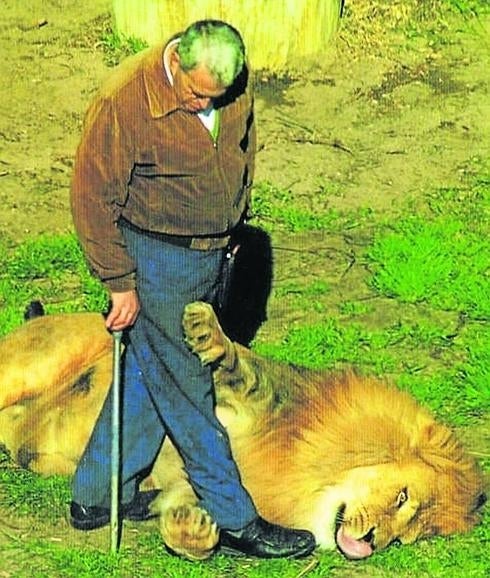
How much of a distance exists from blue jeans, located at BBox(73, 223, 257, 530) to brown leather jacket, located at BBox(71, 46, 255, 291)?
0.27ft

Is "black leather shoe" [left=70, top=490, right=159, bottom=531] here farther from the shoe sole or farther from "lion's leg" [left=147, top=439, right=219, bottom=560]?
the shoe sole

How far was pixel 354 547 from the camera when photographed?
5.48 metres

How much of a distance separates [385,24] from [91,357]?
4591 millimetres

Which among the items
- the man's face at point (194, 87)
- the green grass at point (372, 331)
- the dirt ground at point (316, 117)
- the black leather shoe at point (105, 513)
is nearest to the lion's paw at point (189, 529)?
the green grass at point (372, 331)

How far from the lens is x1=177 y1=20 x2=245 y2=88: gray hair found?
4.53 meters

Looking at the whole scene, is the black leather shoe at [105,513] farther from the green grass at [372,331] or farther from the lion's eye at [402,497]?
the lion's eye at [402,497]

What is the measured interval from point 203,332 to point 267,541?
87 centimetres

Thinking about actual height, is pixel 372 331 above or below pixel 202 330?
below

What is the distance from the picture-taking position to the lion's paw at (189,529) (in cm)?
533

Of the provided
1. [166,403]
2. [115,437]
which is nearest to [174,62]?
[166,403]

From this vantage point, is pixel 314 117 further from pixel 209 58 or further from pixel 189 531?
pixel 209 58

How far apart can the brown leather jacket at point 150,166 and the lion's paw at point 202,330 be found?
0.71ft

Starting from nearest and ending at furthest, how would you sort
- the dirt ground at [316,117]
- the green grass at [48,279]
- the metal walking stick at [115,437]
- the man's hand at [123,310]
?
1. the man's hand at [123,310]
2. the metal walking stick at [115,437]
3. the green grass at [48,279]
4. the dirt ground at [316,117]

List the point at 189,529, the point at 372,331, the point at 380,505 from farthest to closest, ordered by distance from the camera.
A: 1. the point at 372,331
2. the point at 380,505
3. the point at 189,529
